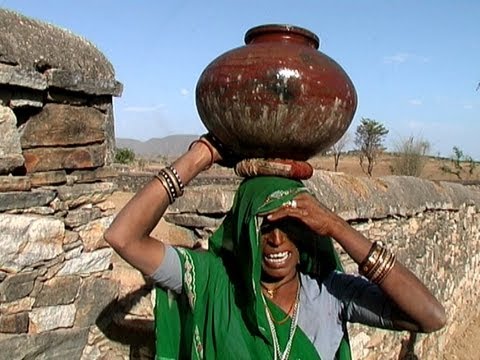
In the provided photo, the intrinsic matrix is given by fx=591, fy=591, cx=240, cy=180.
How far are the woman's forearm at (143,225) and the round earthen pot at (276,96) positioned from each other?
0.22 m

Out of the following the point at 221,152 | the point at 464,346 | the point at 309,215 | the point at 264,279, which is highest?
the point at 221,152

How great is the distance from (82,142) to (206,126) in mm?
1140

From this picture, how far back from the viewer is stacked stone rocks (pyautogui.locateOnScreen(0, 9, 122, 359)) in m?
2.46

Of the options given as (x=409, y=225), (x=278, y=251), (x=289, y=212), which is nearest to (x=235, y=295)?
(x=278, y=251)

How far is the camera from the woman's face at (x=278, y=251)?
188 cm

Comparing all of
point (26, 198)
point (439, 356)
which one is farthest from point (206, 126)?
point (439, 356)

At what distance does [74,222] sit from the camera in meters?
2.76

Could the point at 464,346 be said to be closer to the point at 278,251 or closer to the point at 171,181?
the point at 278,251

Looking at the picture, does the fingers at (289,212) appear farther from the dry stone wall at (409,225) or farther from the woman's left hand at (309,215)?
the dry stone wall at (409,225)

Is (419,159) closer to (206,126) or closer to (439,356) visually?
(439,356)

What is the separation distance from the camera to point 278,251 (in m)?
1.91

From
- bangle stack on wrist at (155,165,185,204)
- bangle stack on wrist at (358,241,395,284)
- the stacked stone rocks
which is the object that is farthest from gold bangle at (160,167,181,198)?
the stacked stone rocks

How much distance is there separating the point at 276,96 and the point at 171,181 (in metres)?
0.44

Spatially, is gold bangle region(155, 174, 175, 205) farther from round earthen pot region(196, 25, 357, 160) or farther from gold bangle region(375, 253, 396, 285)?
gold bangle region(375, 253, 396, 285)
